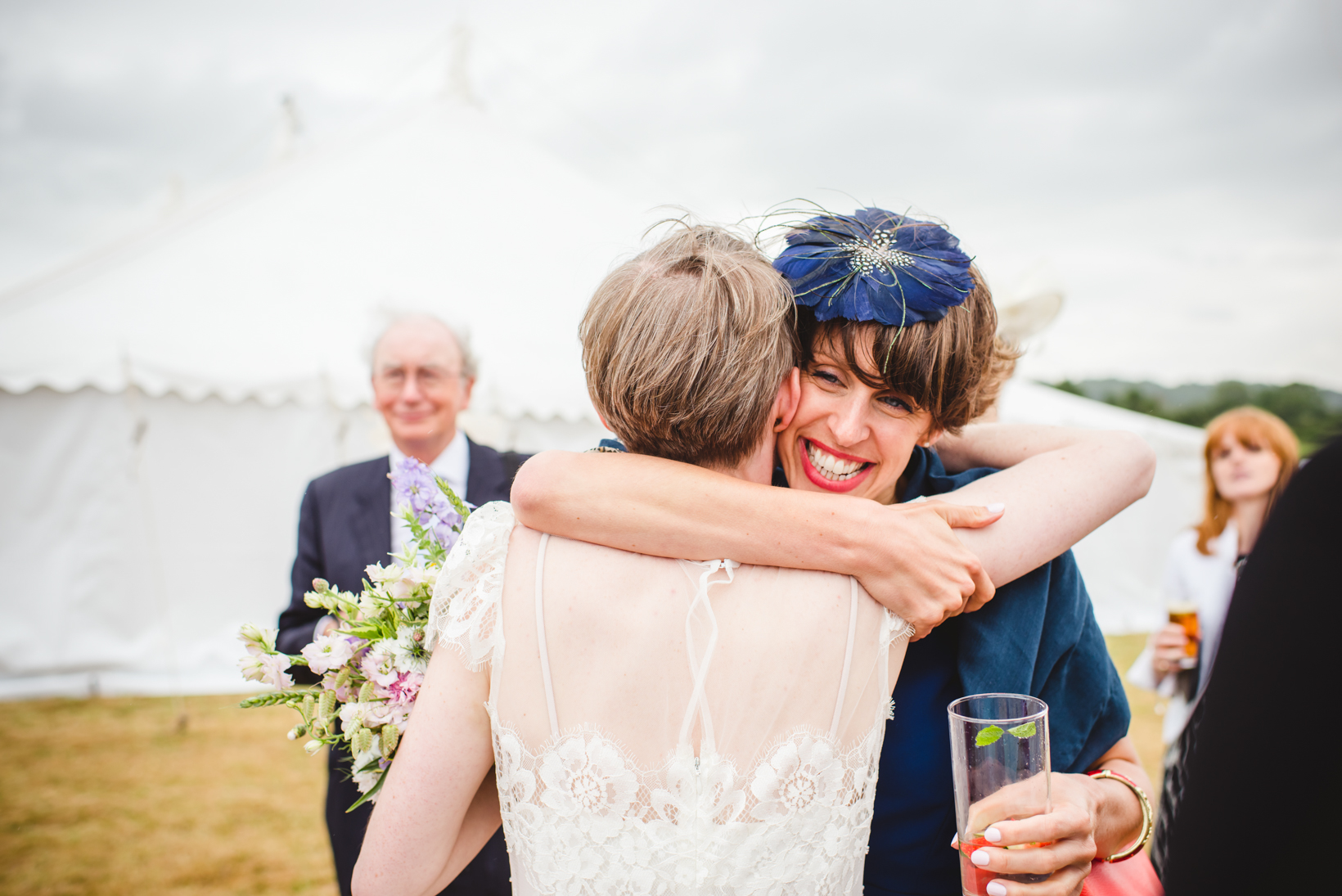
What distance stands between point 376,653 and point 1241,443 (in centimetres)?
470

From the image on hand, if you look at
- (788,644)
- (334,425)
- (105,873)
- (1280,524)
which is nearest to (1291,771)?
(1280,524)

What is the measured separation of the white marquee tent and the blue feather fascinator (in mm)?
5376

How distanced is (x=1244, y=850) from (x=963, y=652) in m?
0.73

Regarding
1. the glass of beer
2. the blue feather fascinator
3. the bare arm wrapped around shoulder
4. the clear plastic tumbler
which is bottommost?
the glass of beer

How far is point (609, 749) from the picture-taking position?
1.26 m

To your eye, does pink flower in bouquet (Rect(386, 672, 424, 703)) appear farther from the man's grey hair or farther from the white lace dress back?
the man's grey hair

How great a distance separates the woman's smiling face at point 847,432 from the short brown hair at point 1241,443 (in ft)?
12.1

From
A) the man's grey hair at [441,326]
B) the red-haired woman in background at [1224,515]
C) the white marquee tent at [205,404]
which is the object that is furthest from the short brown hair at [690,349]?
the white marquee tent at [205,404]

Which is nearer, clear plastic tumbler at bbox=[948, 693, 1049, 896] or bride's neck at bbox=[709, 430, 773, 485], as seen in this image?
clear plastic tumbler at bbox=[948, 693, 1049, 896]

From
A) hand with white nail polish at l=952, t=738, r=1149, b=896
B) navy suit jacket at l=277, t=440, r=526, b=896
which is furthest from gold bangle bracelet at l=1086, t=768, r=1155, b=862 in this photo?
navy suit jacket at l=277, t=440, r=526, b=896

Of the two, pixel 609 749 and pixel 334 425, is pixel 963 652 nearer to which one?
pixel 609 749

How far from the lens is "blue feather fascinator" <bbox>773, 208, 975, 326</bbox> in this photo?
59.8 inches

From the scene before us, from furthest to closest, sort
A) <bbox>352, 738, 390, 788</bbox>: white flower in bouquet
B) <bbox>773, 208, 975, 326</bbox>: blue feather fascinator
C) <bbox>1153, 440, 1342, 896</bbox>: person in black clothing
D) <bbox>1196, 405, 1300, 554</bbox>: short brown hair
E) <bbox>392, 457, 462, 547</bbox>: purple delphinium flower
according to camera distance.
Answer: <bbox>1196, 405, 1300, 554</bbox>: short brown hair, <bbox>392, 457, 462, 547</bbox>: purple delphinium flower, <bbox>352, 738, 390, 788</bbox>: white flower in bouquet, <bbox>773, 208, 975, 326</bbox>: blue feather fascinator, <bbox>1153, 440, 1342, 896</bbox>: person in black clothing

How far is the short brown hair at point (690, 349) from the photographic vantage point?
49.9 inches
